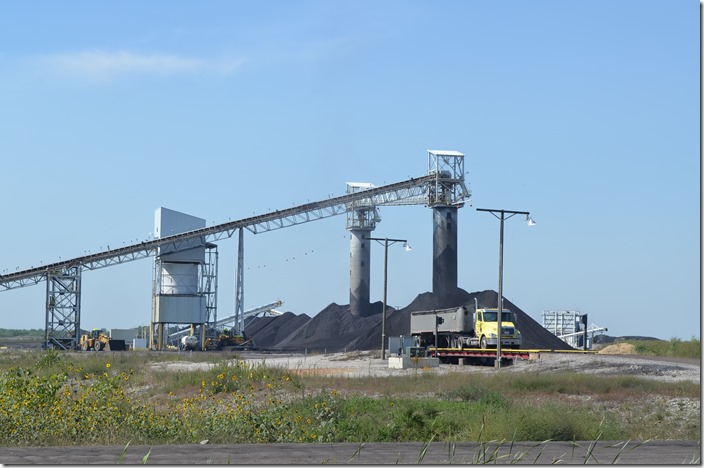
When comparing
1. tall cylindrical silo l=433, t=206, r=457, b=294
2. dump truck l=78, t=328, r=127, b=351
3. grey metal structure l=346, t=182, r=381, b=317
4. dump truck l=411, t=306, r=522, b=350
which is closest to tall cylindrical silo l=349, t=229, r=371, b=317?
grey metal structure l=346, t=182, r=381, b=317

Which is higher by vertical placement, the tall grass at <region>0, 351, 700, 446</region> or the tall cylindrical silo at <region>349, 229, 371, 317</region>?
the tall cylindrical silo at <region>349, 229, 371, 317</region>

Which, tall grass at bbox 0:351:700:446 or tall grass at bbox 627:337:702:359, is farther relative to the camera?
tall grass at bbox 627:337:702:359

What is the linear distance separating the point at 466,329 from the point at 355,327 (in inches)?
1813

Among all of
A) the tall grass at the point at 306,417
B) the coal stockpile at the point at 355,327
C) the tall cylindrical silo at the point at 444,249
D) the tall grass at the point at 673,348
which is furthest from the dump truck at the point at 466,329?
the tall grass at the point at 306,417

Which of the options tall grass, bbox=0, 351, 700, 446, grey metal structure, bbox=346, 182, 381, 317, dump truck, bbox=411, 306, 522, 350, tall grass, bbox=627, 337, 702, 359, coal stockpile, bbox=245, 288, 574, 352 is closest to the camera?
tall grass, bbox=0, 351, 700, 446

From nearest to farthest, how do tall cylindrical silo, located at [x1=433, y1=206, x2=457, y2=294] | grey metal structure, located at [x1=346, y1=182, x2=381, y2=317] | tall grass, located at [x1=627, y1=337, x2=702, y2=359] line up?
tall grass, located at [x1=627, y1=337, x2=702, y2=359] → tall cylindrical silo, located at [x1=433, y1=206, x2=457, y2=294] → grey metal structure, located at [x1=346, y1=182, x2=381, y2=317]

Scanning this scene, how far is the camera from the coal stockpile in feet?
272

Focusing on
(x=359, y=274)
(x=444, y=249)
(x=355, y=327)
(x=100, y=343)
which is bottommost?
(x=100, y=343)

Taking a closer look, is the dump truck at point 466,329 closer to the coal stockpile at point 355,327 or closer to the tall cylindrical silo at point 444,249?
the coal stockpile at point 355,327

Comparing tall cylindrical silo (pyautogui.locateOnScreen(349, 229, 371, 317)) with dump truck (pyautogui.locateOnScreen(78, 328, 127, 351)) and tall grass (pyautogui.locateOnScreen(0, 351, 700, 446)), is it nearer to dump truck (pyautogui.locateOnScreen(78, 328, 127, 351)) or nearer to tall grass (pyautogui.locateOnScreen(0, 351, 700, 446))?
dump truck (pyautogui.locateOnScreen(78, 328, 127, 351))

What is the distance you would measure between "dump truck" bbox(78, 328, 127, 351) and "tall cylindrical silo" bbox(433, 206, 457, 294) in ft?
96.8

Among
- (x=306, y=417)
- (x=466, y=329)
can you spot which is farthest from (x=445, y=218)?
(x=306, y=417)

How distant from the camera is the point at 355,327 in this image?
10269 cm

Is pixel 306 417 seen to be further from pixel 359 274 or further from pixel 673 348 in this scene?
pixel 359 274
